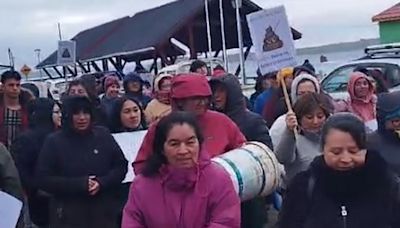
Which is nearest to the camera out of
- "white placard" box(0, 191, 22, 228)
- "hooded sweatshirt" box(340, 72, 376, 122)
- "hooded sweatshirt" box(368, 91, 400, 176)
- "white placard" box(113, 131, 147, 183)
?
"white placard" box(0, 191, 22, 228)

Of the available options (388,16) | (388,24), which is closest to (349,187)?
(388,16)

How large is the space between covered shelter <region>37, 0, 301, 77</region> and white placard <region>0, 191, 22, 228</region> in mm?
20957

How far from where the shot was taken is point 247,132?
612 cm

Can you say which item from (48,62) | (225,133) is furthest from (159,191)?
(48,62)

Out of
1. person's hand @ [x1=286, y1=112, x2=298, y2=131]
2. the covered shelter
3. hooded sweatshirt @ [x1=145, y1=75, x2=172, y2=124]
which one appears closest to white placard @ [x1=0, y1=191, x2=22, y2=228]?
person's hand @ [x1=286, y1=112, x2=298, y2=131]

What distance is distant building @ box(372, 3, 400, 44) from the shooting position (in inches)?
1289

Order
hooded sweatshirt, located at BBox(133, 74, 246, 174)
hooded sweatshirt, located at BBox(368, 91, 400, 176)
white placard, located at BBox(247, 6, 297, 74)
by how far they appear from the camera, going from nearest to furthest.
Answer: hooded sweatshirt, located at BBox(368, 91, 400, 176) < hooded sweatshirt, located at BBox(133, 74, 246, 174) < white placard, located at BBox(247, 6, 297, 74)

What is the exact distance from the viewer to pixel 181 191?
4219 mm

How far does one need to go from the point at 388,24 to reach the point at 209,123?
95.1 feet

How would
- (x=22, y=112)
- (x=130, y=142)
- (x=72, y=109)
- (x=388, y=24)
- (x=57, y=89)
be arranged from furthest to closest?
1. (x=388, y=24)
2. (x=57, y=89)
3. (x=22, y=112)
4. (x=130, y=142)
5. (x=72, y=109)

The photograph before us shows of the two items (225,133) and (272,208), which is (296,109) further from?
(272,208)

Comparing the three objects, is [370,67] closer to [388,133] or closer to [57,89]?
[388,133]

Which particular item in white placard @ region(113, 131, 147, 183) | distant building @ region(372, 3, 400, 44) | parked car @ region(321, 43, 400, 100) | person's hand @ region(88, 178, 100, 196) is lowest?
person's hand @ region(88, 178, 100, 196)

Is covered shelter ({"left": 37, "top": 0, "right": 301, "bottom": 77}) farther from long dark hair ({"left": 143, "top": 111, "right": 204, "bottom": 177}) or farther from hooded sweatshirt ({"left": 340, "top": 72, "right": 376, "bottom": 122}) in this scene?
long dark hair ({"left": 143, "top": 111, "right": 204, "bottom": 177})
